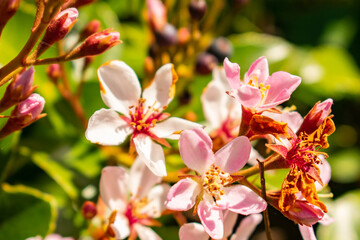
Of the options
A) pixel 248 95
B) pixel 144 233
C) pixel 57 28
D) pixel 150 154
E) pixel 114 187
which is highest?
pixel 57 28

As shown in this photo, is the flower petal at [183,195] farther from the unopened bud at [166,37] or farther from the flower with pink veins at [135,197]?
the unopened bud at [166,37]

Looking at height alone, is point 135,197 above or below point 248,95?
below

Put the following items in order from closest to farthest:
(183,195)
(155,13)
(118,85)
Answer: (183,195)
(118,85)
(155,13)

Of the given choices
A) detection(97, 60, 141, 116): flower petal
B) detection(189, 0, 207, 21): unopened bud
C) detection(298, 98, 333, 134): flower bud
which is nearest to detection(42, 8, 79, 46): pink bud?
detection(97, 60, 141, 116): flower petal

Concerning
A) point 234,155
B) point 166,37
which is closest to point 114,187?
point 234,155

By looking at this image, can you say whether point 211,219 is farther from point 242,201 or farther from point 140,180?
point 140,180

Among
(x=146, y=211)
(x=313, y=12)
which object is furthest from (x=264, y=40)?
(x=146, y=211)

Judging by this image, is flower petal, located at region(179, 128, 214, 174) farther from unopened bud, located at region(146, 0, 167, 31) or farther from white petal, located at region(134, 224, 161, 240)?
unopened bud, located at region(146, 0, 167, 31)
